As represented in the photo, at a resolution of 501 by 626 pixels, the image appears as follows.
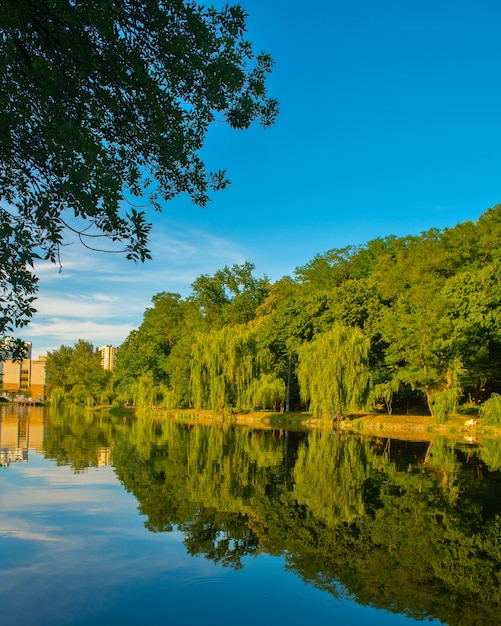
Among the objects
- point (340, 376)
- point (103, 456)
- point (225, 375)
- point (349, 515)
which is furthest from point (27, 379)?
point (349, 515)

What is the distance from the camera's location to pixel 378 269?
50031mm

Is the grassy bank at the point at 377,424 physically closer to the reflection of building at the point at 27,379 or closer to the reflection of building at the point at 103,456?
the reflection of building at the point at 103,456

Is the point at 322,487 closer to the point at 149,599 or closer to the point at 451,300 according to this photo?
the point at 149,599

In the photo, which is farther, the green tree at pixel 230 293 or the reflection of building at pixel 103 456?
the green tree at pixel 230 293

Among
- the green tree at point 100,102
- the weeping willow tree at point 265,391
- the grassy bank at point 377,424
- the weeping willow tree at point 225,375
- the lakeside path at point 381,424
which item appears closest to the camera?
the green tree at point 100,102

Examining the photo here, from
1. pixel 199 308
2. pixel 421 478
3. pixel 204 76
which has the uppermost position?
pixel 199 308

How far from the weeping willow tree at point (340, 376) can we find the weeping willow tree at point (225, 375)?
5696 mm

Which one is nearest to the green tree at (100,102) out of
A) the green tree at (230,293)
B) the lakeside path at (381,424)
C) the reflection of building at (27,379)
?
the lakeside path at (381,424)

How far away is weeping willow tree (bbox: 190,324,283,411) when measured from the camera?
1430 inches

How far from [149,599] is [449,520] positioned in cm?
600

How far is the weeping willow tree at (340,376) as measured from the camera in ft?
102

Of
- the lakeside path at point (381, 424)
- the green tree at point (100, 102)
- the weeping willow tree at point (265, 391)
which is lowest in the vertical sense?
the lakeside path at point (381, 424)

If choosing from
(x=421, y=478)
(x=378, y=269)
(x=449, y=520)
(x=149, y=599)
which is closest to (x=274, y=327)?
(x=378, y=269)

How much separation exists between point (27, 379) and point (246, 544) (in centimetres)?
13465
